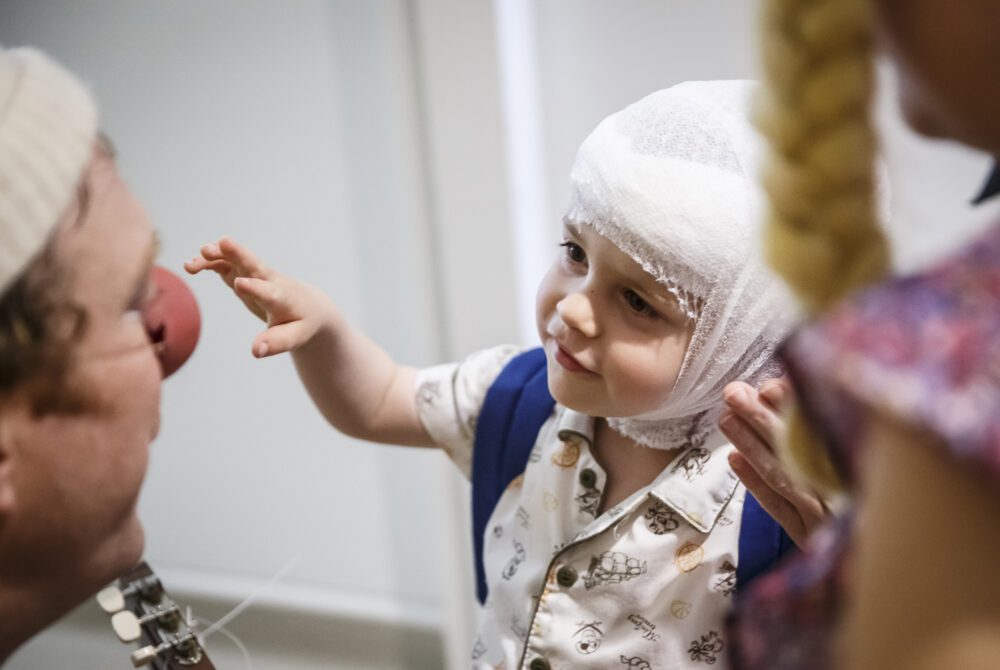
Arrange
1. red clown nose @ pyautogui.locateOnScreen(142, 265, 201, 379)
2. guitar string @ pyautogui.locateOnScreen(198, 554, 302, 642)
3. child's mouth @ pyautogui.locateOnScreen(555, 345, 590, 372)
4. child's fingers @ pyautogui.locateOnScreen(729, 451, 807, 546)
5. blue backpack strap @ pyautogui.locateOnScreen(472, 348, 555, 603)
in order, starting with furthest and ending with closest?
Result: 1. guitar string @ pyautogui.locateOnScreen(198, 554, 302, 642)
2. blue backpack strap @ pyautogui.locateOnScreen(472, 348, 555, 603)
3. child's mouth @ pyautogui.locateOnScreen(555, 345, 590, 372)
4. child's fingers @ pyautogui.locateOnScreen(729, 451, 807, 546)
5. red clown nose @ pyautogui.locateOnScreen(142, 265, 201, 379)

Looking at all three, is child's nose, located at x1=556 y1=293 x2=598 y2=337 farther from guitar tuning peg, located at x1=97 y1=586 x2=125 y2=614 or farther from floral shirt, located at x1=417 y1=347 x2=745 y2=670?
guitar tuning peg, located at x1=97 y1=586 x2=125 y2=614

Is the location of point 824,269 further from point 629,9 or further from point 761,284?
point 629,9

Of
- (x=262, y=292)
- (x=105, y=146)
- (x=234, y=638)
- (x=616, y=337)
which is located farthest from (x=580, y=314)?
(x=234, y=638)

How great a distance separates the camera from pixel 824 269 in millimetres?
375

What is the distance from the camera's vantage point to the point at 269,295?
81cm

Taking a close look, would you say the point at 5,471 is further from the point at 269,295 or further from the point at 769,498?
the point at 769,498

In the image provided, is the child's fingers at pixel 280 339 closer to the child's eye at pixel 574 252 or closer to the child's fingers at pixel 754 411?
the child's eye at pixel 574 252

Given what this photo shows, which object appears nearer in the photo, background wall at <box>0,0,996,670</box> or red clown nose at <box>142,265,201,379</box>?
red clown nose at <box>142,265,201,379</box>

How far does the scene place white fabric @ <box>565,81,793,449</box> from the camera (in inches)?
29.9

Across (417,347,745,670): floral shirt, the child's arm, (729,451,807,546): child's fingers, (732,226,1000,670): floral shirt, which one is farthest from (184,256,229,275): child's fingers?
(732,226,1000,670): floral shirt

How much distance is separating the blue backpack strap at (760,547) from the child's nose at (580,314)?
0.22 m

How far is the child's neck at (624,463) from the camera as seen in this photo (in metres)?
0.88

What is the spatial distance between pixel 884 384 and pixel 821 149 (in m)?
0.12

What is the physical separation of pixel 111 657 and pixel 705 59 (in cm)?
92
